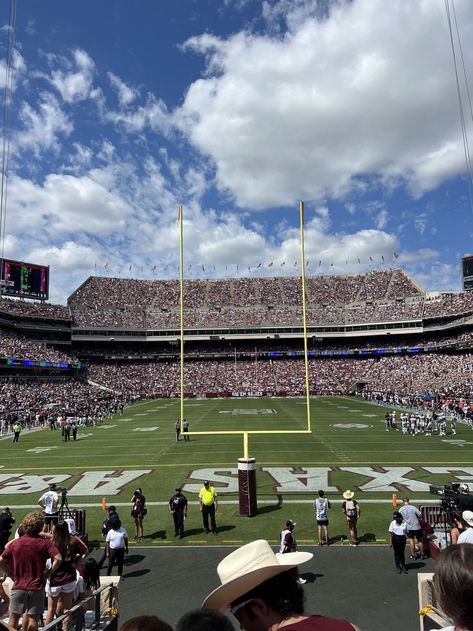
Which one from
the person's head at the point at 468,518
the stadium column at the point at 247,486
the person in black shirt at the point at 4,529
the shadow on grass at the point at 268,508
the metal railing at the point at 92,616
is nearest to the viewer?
the metal railing at the point at 92,616

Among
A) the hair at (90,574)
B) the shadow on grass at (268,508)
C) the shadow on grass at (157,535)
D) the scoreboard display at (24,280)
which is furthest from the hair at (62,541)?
the scoreboard display at (24,280)

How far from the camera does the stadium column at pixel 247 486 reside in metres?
11.9

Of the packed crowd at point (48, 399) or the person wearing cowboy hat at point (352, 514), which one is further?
the packed crowd at point (48, 399)

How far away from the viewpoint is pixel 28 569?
16.0ft

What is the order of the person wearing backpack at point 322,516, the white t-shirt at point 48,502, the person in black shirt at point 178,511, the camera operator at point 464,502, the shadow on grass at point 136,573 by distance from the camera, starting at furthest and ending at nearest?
the person in black shirt at point 178,511
the person wearing backpack at point 322,516
the white t-shirt at point 48,502
the shadow on grass at point 136,573
the camera operator at point 464,502

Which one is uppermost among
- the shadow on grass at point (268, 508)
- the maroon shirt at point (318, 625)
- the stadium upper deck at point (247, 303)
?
the stadium upper deck at point (247, 303)

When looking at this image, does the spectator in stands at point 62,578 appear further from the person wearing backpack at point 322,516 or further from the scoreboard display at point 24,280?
the scoreboard display at point 24,280

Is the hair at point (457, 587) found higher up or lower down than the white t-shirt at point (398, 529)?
higher up

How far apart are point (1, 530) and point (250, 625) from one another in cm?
727

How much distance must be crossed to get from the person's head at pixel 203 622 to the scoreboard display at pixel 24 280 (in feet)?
233

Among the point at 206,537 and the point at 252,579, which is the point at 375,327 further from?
the point at 252,579

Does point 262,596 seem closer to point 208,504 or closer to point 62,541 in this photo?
point 62,541

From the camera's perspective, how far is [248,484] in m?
11.9

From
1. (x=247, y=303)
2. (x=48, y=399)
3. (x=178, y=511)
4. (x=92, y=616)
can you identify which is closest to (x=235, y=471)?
(x=178, y=511)
